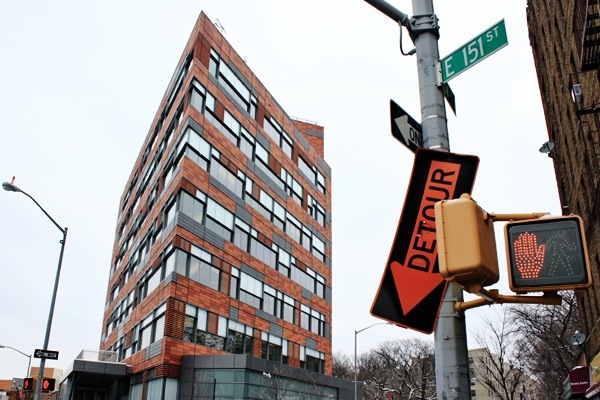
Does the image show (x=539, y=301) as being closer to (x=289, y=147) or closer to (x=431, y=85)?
(x=431, y=85)

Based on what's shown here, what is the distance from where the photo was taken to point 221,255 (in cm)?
3606

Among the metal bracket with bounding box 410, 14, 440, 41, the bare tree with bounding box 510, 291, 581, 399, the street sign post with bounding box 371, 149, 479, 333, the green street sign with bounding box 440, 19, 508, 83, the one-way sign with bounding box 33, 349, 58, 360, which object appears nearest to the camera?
→ the street sign post with bounding box 371, 149, 479, 333

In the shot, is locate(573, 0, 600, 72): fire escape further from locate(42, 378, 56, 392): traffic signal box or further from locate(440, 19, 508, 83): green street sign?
locate(42, 378, 56, 392): traffic signal box

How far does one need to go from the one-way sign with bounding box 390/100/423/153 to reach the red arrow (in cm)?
54

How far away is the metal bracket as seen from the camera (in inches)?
203

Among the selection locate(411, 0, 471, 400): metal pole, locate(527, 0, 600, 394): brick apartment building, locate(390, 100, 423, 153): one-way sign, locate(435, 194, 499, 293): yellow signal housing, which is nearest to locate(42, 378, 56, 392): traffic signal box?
locate(527, 0, 600, 394): brick apartment building

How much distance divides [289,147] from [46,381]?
31794 millimetres

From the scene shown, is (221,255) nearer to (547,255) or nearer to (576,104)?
(576,104)

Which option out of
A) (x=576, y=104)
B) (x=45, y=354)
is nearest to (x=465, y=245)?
A: (x=576, y=104)

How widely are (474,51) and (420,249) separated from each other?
200 cm

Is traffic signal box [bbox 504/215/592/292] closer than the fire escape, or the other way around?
traffic signal box [bbox 504/215/592/292]

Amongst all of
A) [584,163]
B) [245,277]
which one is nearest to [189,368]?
[245,277]

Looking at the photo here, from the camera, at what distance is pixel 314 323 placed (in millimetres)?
48719

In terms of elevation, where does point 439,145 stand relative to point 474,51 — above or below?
below
